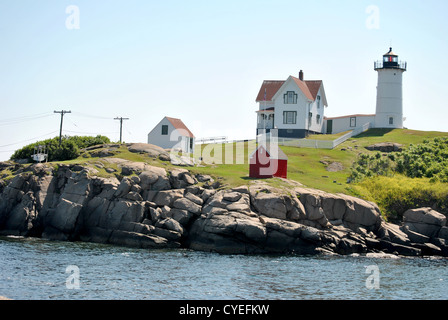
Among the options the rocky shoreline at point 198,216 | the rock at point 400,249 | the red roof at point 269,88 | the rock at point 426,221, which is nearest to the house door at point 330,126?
the red roof at point 269,88

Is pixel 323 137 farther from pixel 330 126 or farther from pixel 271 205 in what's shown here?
pixel 271 205

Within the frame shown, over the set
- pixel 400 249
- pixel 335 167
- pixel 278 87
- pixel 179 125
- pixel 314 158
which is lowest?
pixel 400 249

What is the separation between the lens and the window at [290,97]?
81125 mm

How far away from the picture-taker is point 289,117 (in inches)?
3214

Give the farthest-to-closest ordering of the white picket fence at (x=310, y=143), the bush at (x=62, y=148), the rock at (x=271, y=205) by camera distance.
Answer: the white picket fence at (x=310, y=143) → the bush at (x=62, y=148) → the rock at (x=271, y=205)

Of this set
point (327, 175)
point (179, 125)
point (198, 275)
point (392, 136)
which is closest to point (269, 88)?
point (179, 125)

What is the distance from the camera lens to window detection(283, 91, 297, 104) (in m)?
81.1

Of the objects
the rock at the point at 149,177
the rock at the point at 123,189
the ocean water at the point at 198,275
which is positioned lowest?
the ocean water at the point at 198,275

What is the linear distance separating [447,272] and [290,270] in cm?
1070

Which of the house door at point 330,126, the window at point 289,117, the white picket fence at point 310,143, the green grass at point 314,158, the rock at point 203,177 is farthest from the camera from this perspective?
the house door at point 330,126

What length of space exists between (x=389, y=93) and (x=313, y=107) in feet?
39.1

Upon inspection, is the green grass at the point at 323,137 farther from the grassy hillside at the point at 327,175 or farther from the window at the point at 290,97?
the grassy hillside at the point at 327,175

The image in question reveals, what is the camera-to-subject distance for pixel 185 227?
45875 mm

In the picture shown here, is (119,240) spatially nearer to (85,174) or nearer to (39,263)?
(85,174)
